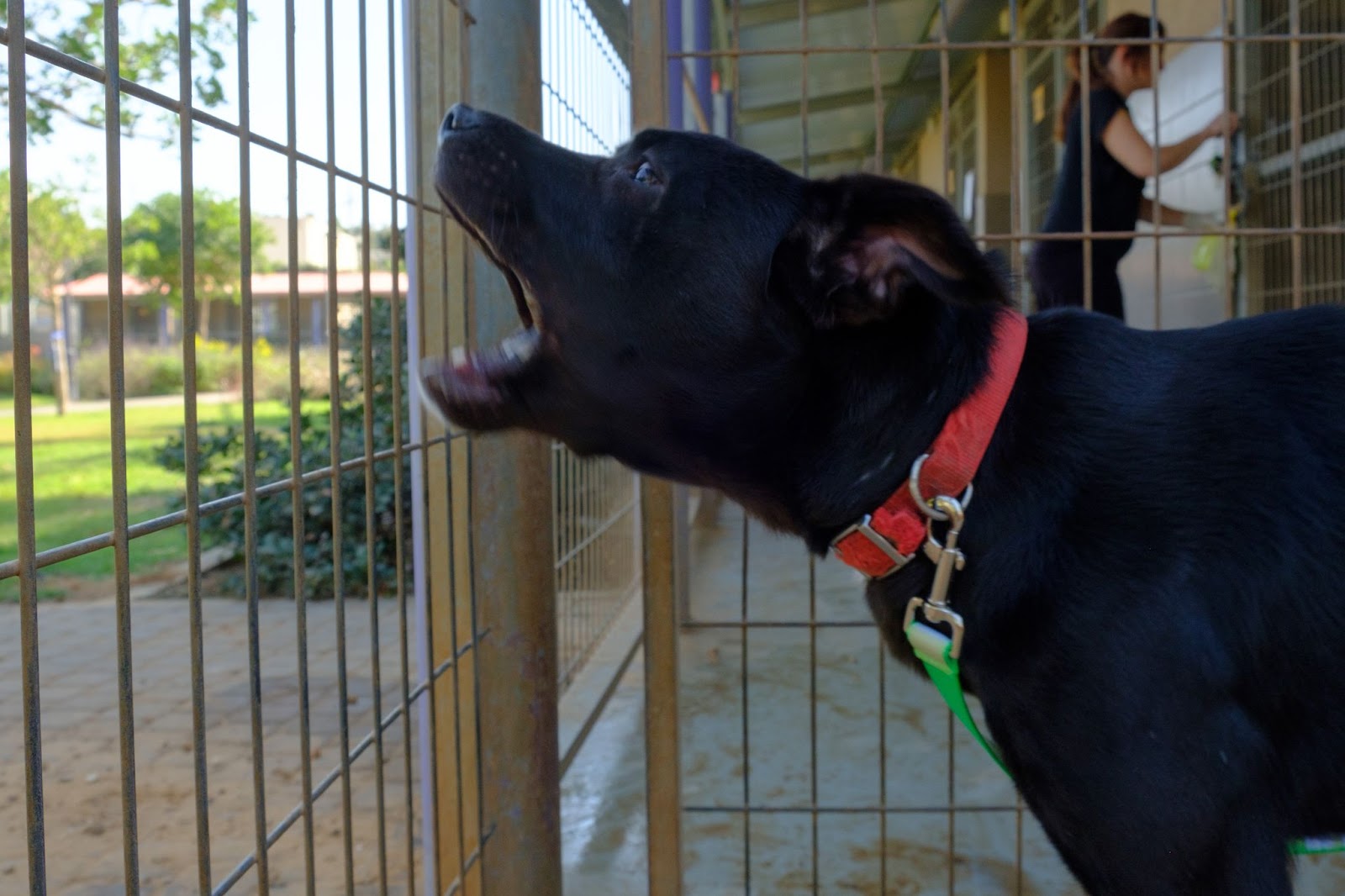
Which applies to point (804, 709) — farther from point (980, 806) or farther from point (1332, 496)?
point (1332, 496)

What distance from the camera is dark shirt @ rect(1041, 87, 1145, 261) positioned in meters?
3.83

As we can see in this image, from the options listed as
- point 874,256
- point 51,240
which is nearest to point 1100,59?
point 874,256

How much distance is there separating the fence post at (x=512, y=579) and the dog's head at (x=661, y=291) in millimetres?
379

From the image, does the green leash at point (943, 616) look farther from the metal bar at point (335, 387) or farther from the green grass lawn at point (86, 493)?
the green grass lawn at point (86, 493)

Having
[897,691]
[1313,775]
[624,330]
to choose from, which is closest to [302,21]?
[624,330]

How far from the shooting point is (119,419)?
1177mm

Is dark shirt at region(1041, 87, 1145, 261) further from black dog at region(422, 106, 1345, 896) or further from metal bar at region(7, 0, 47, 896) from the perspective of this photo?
metal bar at region(7, 0, 47, 896)

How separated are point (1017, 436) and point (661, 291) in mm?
590

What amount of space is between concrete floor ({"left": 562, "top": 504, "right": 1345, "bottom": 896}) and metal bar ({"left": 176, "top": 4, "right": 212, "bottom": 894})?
1.46 m

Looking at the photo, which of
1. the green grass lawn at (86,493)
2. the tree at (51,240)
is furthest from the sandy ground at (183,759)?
the tree at (51,240)

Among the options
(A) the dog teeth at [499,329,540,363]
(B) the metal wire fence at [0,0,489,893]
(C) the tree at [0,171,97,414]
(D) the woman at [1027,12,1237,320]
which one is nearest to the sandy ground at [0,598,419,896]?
(B) the metal wire fence at [0,0,489,893]

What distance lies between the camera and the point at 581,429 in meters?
1.92

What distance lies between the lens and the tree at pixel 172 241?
8.42 metres

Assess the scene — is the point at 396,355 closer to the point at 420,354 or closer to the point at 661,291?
the point at 420,354
